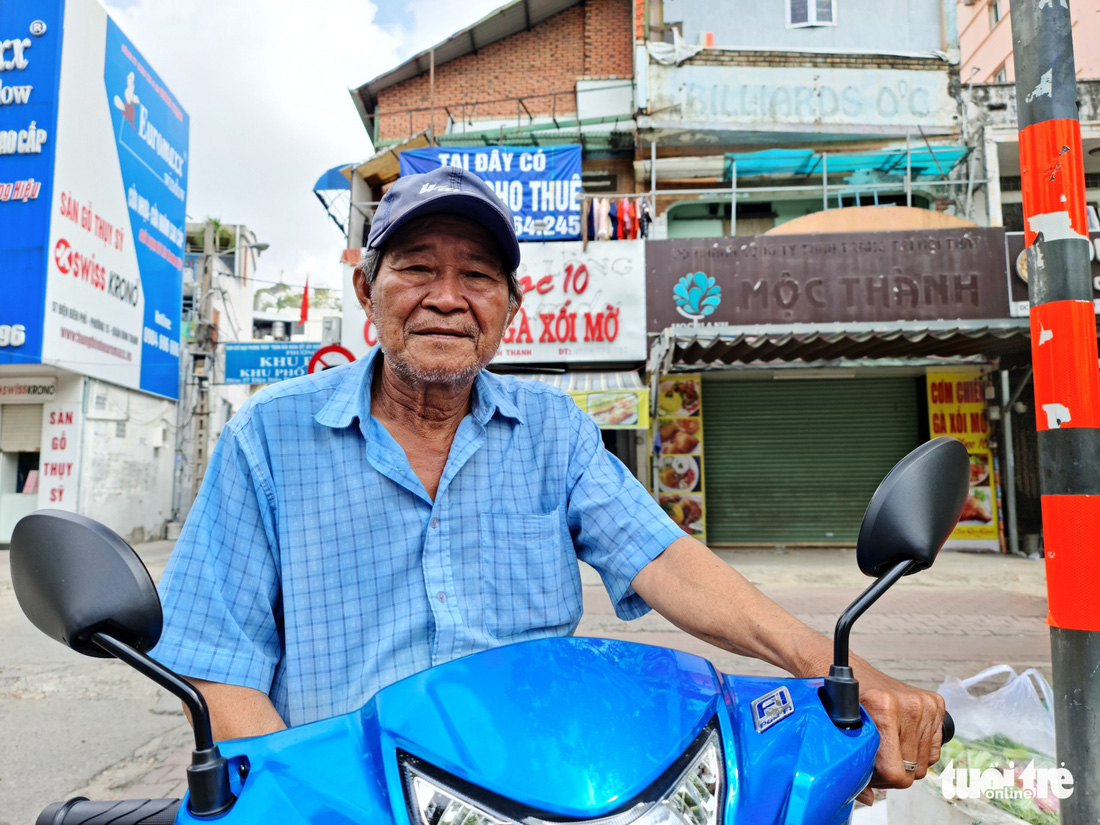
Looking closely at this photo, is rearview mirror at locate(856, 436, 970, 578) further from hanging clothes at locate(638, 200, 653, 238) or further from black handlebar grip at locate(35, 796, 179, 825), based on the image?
hanging clothes at locate(638, 200, 653, 238)

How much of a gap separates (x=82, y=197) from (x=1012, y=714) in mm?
16365

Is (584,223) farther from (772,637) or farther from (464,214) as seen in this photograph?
(772,637)

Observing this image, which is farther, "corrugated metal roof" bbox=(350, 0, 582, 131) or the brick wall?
the brick wall

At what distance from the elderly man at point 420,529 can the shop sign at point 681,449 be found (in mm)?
10720

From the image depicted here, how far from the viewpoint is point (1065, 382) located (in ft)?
6.65

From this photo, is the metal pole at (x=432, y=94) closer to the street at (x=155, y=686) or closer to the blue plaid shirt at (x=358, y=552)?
the street at (x=155, y=686)

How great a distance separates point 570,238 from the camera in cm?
1209

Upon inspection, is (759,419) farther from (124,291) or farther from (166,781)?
(124,291)

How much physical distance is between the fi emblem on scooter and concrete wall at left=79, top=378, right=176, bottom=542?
15.9 metres

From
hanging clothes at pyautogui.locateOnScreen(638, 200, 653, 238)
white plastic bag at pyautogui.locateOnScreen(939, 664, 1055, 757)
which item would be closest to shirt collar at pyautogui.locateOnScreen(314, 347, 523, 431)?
white plastic bag at pyautogui.locateOnScreen(939, 664, 1055, 757)

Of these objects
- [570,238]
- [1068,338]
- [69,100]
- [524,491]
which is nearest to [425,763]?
[524,491]

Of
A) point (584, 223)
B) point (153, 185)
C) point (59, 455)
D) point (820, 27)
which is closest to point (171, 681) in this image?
point (584, 223)

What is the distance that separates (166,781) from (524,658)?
3.18 metres

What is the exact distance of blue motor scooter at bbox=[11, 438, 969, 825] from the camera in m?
0.76
